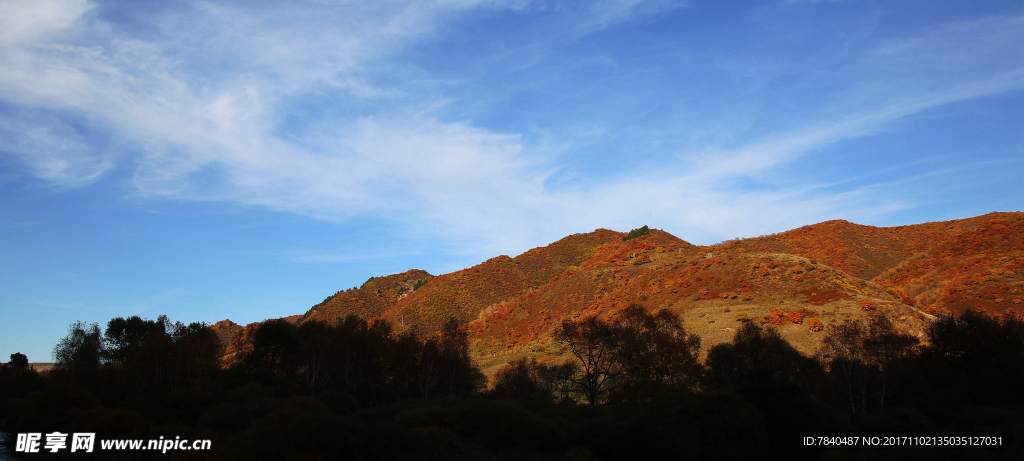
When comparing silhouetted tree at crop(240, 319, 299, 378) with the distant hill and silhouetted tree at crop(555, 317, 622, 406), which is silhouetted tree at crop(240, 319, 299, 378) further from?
silhouetted tree at crop(555, 317, 622, 406)

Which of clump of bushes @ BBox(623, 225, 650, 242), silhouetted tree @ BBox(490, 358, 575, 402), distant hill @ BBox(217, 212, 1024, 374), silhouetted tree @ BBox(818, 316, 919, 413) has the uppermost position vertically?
clump of bushes @ BBox(623, 225, 650, 242)

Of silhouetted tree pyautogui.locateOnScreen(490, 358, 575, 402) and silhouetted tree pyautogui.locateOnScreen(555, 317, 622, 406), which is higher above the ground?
silhouetted tree pyautogui.locateOnScreen(555, 317, 622, 406)

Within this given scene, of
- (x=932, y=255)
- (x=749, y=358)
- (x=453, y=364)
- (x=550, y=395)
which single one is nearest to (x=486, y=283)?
(x=453, y=364)

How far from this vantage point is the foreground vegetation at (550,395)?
27391 mm

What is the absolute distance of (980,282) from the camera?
6619 cm

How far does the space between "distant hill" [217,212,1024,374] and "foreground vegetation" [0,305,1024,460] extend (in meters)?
10.8

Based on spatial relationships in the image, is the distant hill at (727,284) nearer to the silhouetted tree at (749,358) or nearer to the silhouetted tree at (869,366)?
the silhouetted tree at (749,358)

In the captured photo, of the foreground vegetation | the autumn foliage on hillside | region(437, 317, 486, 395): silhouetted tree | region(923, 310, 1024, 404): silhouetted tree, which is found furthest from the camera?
the autumn foliage on hillside

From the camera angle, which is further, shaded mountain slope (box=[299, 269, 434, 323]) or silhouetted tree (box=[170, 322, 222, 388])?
shaded mountain slope (box=[299, 269, 434, 323])

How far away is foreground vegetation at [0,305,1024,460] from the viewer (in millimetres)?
27391

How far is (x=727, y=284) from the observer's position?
76625 millimetres

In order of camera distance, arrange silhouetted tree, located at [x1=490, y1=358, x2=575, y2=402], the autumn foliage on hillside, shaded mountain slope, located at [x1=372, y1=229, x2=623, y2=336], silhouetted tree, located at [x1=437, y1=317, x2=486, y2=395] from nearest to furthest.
A: 1. silhouetted tree, located at [x1=490, y1=358, x2=575, y2=402]
2. silhouetted tree, located at [x1=437, y1=317, x2=486, y2=395]
3. the autumn foliage on hillside
4. shaded mountain slope, located at [x1=372, y1=229, x2=623, y2=336]

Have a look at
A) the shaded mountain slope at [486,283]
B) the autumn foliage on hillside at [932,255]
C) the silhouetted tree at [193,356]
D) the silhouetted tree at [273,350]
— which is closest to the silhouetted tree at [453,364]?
the silhouetted tree at [273,350]

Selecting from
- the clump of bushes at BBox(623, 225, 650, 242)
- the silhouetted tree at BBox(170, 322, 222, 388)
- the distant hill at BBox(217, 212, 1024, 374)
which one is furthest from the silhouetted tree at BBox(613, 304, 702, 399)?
the clump of bushes at BBox(623, 225, 650, 242)
